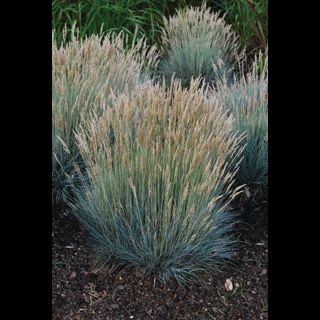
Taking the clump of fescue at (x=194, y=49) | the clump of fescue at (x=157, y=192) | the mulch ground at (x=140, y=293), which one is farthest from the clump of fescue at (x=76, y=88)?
the clump of fescue at (x=194, y=49)

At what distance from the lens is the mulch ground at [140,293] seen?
253cm

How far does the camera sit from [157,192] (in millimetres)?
2568

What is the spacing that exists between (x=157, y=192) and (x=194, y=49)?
2.44 m

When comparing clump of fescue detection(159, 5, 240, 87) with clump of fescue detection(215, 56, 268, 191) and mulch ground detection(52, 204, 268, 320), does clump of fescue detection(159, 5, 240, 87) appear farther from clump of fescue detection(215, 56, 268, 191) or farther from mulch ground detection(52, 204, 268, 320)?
mulch ground detection(52, 204, 268, 320)

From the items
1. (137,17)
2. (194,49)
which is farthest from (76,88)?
(137,17)

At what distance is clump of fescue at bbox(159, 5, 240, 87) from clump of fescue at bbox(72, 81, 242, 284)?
2029 mm

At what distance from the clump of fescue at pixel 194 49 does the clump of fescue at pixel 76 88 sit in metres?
0.78

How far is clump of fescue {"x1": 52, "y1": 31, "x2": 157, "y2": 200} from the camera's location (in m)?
3.06

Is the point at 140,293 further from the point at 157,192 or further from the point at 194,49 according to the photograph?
the point at 194,49

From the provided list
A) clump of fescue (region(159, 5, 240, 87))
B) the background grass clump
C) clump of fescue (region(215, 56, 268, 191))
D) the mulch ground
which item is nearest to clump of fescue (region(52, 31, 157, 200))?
the mulch ground

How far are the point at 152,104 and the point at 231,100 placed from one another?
1.03m

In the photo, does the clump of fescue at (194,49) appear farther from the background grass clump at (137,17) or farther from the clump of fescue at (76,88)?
the clump of fescue at (76,88)
